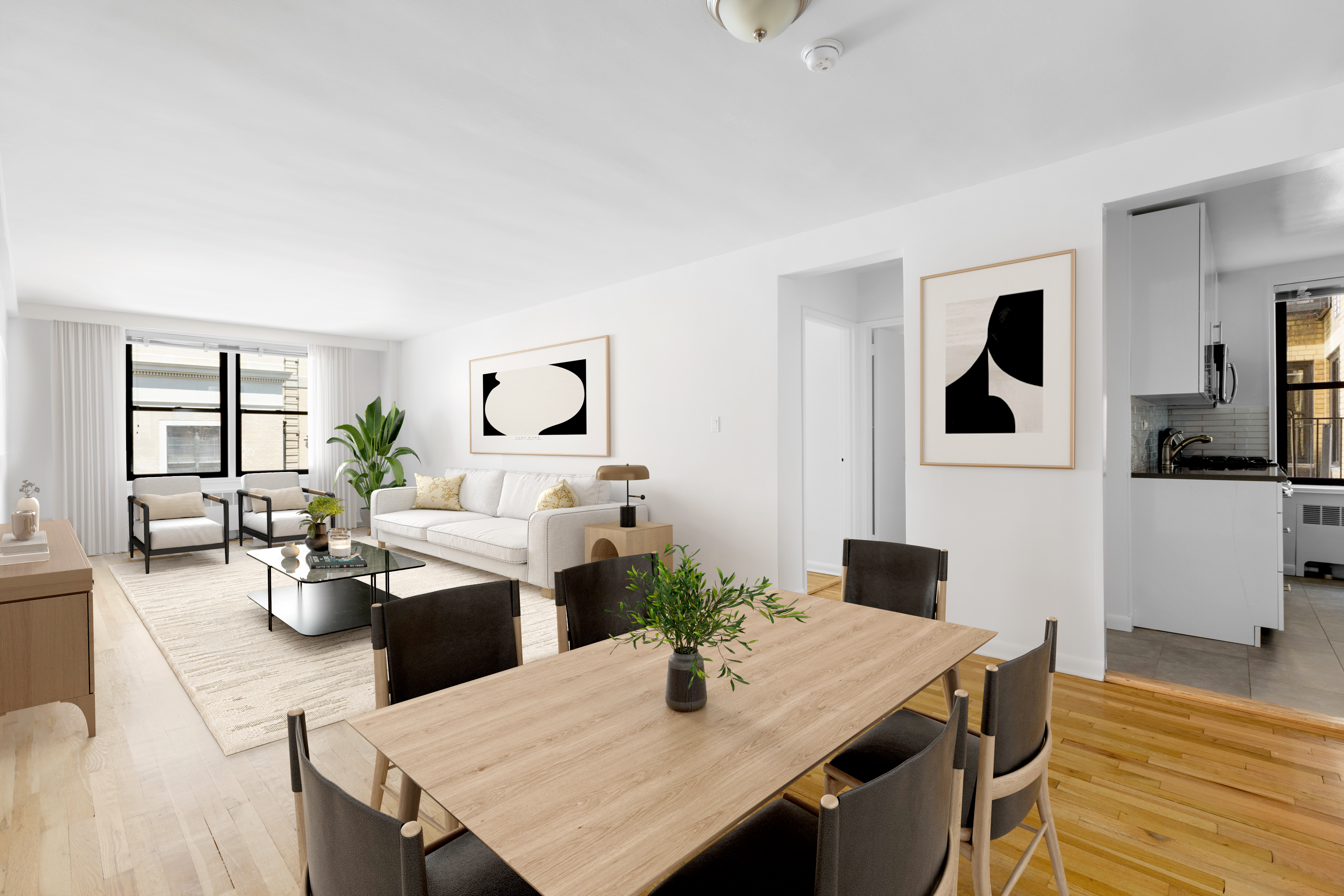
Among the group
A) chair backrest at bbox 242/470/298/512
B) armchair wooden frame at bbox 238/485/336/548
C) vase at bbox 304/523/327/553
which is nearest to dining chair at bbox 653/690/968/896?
vase at bbox 304/523/327/553

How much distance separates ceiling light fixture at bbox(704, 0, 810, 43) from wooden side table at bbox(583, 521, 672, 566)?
311cm

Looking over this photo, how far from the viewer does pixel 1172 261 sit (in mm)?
3576

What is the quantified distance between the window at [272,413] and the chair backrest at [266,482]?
1.66 feet

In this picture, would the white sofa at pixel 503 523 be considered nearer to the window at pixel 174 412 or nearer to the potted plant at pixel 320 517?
the potted plant at pixel 320 517

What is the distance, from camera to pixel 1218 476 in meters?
3.52

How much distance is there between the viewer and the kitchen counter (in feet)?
11.1

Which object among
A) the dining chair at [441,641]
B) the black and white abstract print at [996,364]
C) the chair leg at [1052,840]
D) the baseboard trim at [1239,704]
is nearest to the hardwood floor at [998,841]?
the baseboard trim at [1239,704]

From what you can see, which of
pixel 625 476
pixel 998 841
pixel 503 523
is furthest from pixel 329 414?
pixel 998 841

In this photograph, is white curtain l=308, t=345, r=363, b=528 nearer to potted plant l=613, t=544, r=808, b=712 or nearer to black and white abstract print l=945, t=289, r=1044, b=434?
black and white abstract print l=945, t=289, r=1044, b=434

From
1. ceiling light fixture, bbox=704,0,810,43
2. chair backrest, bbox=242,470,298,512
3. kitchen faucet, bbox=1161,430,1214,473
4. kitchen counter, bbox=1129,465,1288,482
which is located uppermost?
ceiling light fixture, bbox=704,0,810,43

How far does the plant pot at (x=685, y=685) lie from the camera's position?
4.08 ft

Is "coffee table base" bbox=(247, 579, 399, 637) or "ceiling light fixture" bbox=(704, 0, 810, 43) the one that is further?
"coffee table base" bbox=(247, 579, 399, 637)

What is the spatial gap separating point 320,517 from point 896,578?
12.6 feet

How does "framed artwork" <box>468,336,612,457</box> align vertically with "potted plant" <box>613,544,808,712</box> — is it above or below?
above
